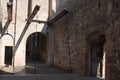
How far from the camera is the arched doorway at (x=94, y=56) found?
918 centimetres

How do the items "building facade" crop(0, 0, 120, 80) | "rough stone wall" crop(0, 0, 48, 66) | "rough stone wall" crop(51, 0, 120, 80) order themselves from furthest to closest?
1. "rough stone wall" crop(0, 0, 48, 66)
2. "building facade" crop(0, 0, 120, 80)
3. "rough stone wall" crop(51, 0, 120, 80)

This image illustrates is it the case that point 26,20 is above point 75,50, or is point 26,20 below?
above

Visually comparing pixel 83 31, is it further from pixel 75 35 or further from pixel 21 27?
pixel 21 27

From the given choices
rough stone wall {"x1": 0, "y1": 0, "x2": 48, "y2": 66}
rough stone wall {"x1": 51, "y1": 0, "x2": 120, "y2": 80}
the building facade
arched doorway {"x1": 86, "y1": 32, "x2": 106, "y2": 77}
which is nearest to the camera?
rough stone wall {"x1": 51, "y1": 0, "x2": 120, "y2": 80}

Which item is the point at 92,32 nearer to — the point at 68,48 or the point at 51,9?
the point at 68,48

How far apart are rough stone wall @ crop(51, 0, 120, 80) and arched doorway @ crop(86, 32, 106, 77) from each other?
0.15 m

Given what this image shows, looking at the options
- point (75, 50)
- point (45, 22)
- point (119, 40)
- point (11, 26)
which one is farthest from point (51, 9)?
point (119, 40)

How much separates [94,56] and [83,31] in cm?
104

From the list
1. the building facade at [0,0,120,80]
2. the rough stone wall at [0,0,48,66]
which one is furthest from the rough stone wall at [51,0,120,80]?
the rough stone wall at [0,0,48,66]

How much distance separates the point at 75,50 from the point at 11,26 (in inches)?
229

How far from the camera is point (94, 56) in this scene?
9.29 meters

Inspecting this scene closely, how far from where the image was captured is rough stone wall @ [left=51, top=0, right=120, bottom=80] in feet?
21.8

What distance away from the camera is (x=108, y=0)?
711 centimetres

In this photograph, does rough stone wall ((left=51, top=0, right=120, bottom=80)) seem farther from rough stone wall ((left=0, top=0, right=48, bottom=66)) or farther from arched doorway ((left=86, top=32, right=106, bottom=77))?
rough stone wall ((left=0, top=0, right=48, bottom=66))
